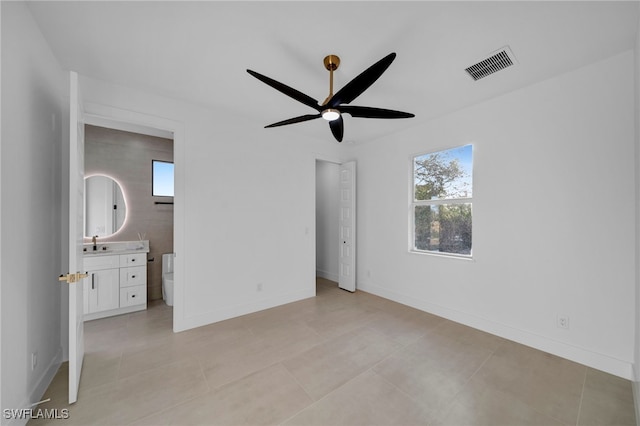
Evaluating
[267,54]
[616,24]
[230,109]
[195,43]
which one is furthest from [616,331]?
[230,109]

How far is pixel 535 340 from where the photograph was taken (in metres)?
2.53

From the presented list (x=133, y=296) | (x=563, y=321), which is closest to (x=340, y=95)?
(x=563, y=321)

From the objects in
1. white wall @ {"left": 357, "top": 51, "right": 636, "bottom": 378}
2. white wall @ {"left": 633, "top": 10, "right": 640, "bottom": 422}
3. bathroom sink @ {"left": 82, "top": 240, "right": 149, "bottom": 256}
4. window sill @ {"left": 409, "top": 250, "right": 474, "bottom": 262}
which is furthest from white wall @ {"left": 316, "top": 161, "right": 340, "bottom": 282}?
white wall @ {"left": 633, "top": 10, "right": 640, "bottom": 422}

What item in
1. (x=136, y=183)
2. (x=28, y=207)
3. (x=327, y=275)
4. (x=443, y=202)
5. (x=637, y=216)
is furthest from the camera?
(x=327, y=275)

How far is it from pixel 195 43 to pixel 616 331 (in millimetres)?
4189

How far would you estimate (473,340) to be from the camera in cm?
269

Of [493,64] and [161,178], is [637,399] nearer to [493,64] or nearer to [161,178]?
[493,64]

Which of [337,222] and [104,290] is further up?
[337,222]

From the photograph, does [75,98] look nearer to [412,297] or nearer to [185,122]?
[185,122]

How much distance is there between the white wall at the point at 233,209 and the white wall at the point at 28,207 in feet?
2.23

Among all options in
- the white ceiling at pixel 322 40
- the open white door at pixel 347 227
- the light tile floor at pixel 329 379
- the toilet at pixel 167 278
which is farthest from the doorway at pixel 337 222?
the toilet at pixel 167 278

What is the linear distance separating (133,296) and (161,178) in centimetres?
177

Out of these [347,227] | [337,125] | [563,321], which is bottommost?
[563,321]

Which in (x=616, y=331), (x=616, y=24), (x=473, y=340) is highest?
(x=616, y=24)
